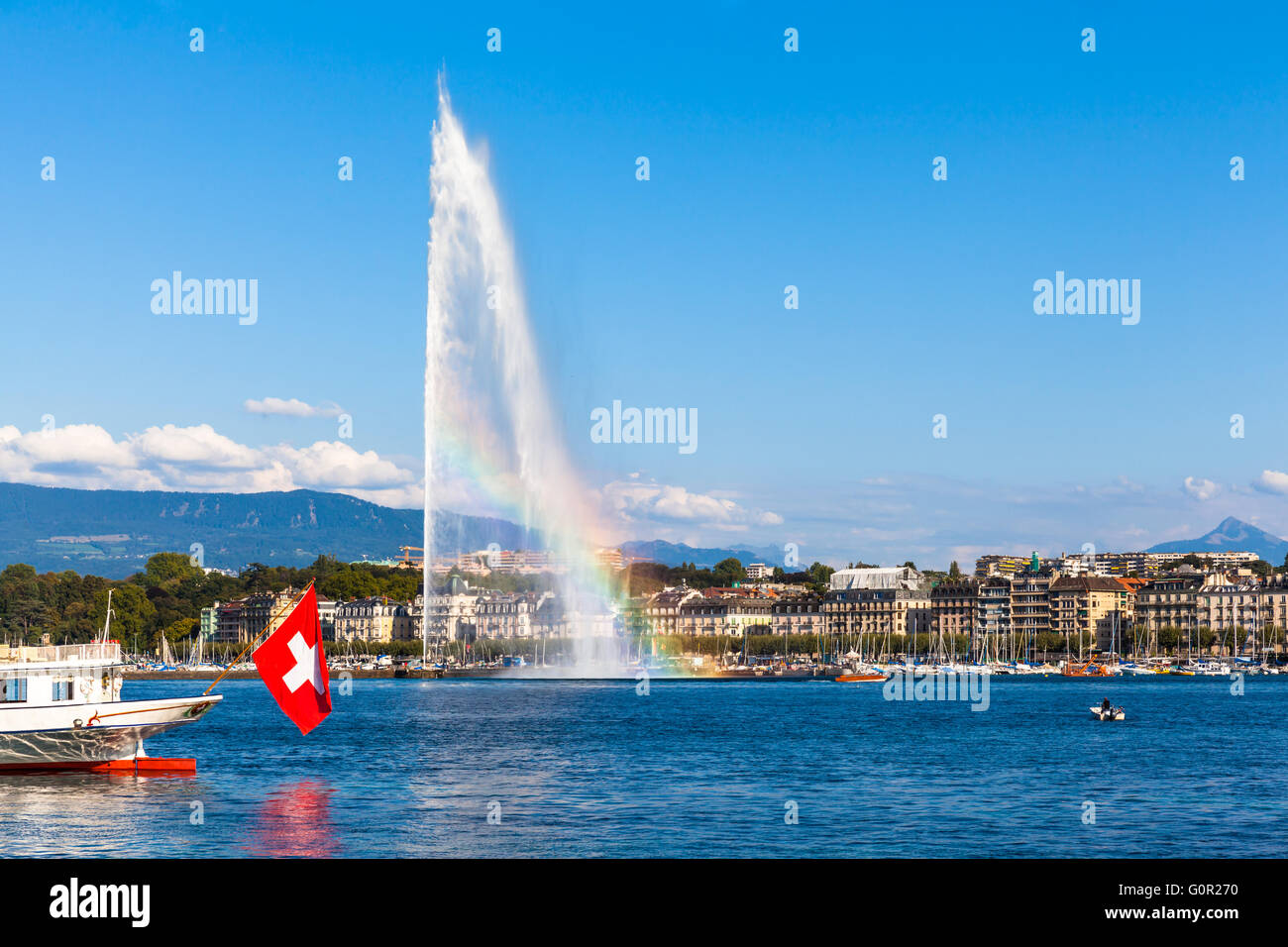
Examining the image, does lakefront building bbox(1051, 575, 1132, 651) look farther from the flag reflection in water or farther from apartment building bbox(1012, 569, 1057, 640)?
the flag reflection in water

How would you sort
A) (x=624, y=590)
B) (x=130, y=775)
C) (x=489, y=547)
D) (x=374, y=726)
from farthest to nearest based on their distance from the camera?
(x=624, y=590), (x=489, y=547), (x=374, y=726), (x=130, y=775)

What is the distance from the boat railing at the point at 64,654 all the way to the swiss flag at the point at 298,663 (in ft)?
24.5

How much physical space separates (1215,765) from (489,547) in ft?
185

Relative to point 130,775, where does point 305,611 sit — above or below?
above

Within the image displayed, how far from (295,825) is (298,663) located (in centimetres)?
576

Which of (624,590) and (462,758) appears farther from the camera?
(624,590)

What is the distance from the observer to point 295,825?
25984mm

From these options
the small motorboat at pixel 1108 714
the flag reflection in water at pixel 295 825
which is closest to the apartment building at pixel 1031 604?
the small motorboat at pixel 1108 714

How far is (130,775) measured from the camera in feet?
119

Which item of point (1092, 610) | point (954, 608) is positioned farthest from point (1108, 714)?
point (954, 608)

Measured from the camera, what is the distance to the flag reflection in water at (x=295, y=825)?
887 inches

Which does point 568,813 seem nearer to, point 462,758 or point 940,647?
point 462,758

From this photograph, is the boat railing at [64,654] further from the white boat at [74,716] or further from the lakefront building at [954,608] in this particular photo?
the lakefront building at [954,608]

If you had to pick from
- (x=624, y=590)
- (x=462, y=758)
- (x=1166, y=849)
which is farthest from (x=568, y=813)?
(x=624, y=590)
